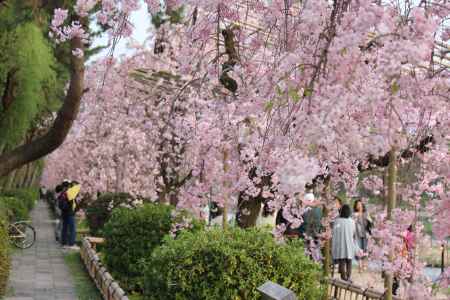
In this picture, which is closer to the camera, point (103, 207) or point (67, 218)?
point (103, 207)

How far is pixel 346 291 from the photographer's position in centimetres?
Result: 806

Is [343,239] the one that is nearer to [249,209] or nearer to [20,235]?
[249,209]

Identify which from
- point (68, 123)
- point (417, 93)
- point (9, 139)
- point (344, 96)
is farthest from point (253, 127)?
point (9, 139)

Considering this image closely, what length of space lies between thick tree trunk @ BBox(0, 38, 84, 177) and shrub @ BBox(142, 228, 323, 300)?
2.86m

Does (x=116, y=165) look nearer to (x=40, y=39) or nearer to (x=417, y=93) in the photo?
(x=40, y=39)

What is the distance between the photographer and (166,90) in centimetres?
1366

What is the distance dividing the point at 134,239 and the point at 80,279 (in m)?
2.50

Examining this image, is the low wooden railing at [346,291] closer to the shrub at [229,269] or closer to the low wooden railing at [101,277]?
the shrub at [229,269]

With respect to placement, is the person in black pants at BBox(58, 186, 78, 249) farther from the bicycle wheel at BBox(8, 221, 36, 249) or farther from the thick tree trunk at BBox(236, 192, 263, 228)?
the thick tree trunk at BBox(236, 192, 263, 228)

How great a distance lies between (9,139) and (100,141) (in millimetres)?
5782

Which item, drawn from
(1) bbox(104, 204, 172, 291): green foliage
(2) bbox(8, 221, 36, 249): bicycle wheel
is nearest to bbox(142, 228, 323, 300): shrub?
(1) bbox(104, 204, 172, 291): green foliage

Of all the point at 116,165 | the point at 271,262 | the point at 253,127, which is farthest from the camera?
the point at 116,165

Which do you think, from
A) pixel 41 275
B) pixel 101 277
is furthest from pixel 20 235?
pixel 101 277

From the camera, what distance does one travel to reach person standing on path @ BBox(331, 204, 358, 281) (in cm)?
1130
